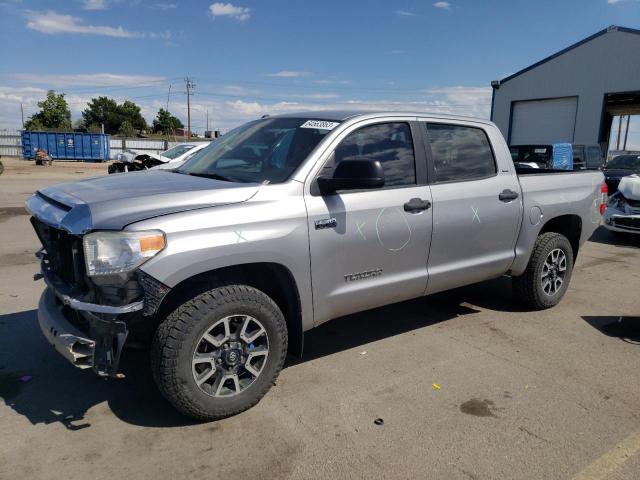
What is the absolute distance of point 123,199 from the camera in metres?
3.06

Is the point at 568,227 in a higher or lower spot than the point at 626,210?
higher

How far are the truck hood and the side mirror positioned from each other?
514mm

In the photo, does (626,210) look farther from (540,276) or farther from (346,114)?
(346,114)

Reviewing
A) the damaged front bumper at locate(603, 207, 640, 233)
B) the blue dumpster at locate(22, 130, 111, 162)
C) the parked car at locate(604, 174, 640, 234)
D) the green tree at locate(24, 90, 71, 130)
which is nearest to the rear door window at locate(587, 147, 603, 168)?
the parked car at locate(604, 174, 640, 234)

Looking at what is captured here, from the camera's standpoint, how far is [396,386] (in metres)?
3.78

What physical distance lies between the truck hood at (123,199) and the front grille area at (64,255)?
0.10 metres

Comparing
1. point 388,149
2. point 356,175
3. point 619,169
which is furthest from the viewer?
point 619,169

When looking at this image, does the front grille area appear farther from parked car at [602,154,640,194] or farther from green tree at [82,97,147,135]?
green tree at [82,97,147,135]

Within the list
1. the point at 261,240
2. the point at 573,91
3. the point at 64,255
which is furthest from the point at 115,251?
the point at 573,91

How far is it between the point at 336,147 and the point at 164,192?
1.23 metres

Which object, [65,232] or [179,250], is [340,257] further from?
[65,232]

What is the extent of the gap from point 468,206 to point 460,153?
0.50 m

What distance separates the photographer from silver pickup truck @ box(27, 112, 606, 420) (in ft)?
9.55

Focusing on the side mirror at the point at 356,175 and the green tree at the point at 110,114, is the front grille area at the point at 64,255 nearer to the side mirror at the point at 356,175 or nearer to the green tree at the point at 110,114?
the side mirror at the point at 356,175
